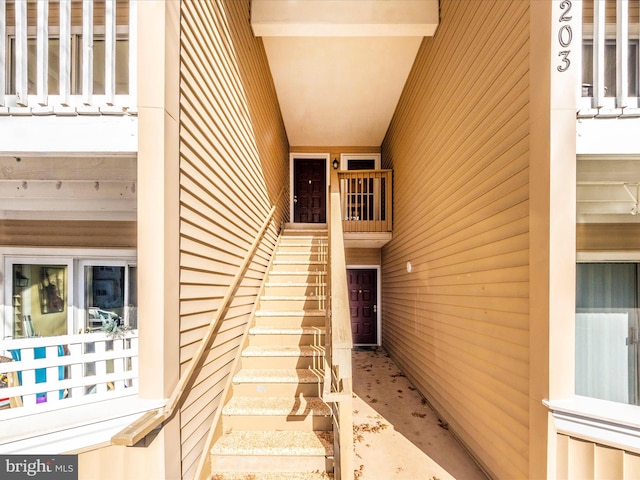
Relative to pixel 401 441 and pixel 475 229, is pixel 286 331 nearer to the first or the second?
pixel 401 441

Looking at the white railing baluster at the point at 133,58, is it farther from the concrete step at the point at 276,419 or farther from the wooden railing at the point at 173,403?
the concrete step at the point at 276,419

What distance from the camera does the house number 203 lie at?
182 cm

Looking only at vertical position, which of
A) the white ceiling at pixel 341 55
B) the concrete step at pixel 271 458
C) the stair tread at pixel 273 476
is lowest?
the stair tread at pixel 273 476

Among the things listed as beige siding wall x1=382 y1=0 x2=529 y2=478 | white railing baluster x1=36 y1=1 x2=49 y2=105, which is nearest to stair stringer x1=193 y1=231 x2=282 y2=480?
beige siding wall x1=382 y1=0 x2=529 y2=478

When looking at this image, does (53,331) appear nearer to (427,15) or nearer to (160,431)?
(160,431)

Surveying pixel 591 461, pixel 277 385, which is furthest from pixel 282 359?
pixel 591 461

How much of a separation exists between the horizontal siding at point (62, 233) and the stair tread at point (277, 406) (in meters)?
2.11

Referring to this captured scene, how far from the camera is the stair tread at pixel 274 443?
7.36ft

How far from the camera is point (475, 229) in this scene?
271 cm

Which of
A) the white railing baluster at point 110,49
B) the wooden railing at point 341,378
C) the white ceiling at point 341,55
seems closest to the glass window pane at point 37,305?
the white railing baluster at point 110,49

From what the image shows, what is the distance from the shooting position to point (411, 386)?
4270 mm

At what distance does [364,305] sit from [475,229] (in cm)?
475

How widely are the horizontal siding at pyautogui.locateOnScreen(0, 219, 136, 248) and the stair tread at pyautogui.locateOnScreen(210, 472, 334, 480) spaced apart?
8.17ft

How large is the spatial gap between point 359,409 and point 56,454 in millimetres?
2792
